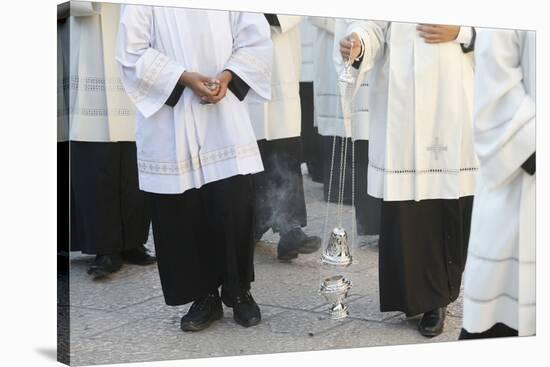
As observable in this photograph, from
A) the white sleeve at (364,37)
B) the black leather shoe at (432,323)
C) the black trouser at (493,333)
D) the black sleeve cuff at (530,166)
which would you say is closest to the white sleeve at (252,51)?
A: the white sleeve at (364,37)

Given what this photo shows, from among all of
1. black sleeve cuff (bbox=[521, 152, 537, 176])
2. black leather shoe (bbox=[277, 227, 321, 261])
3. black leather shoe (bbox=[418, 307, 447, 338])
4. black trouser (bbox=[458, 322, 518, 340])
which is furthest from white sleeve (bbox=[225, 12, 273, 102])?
black trouser (bbox=[458, 322, 518, 340])

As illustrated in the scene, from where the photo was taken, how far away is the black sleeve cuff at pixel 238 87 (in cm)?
427

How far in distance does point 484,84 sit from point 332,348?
4.20ft

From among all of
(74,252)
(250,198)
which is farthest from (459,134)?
(74,252)

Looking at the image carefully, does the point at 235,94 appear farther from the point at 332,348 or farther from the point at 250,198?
the point at 332,348

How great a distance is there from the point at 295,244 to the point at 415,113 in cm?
77

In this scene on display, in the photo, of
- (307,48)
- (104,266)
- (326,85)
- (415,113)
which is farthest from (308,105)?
(104,266)

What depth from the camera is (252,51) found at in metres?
4.29

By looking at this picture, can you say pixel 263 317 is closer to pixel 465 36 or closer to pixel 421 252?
pixel 421 252

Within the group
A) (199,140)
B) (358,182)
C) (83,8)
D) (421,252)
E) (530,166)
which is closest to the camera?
(83,8)

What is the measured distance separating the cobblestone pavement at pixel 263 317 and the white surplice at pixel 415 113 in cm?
29

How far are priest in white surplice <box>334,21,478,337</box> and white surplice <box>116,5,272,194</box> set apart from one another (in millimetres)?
457

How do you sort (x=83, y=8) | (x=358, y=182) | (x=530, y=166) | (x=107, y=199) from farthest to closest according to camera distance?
(x=358, y=182), (x=530, y=166), (x=107, y=199), (x=83, y=8)

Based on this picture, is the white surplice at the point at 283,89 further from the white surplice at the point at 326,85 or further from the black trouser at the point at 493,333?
the black trouser at the point at 493,333
